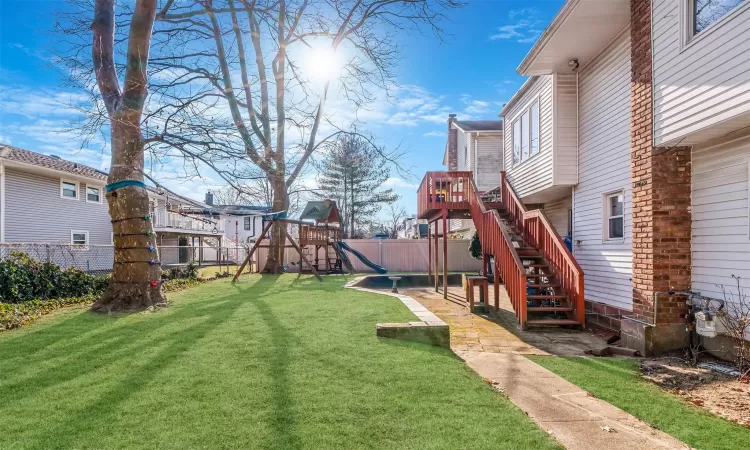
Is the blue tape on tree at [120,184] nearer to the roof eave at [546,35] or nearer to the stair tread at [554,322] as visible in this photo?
the stair tread at [554,322]

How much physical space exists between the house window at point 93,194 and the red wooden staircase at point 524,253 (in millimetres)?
16670

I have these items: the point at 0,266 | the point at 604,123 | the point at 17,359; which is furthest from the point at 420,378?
the point at 0,266

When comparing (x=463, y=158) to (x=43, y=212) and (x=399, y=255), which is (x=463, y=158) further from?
(x=43, y=212)

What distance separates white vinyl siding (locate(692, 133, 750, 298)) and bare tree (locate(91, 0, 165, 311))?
8.91 metres

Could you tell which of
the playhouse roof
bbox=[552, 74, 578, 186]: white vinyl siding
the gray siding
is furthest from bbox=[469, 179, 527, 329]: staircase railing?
the gray siding

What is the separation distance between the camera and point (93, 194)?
19.4 meters

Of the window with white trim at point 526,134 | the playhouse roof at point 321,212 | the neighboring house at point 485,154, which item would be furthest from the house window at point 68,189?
the window with white trim at point 526,134

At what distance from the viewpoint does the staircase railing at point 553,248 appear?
6.93 meters

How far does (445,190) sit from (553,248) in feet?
13.6

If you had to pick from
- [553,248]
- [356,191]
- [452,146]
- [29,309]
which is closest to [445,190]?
[553,248]

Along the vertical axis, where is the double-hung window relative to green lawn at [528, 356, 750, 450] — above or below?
above

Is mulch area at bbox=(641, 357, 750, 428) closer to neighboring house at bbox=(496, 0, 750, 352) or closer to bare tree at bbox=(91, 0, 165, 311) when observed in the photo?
neighboring house at bbox=(496, 0, 750, 352)

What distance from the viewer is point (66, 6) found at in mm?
8969

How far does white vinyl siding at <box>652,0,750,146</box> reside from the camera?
4250 millimetres
